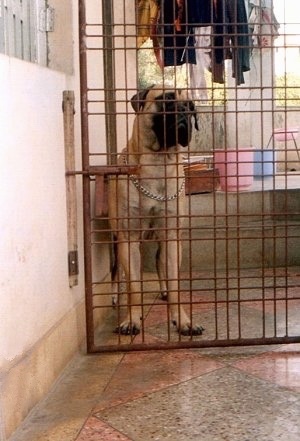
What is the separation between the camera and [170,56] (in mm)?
6262

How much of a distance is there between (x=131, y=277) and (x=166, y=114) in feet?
3.10

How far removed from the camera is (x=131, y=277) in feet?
13.1

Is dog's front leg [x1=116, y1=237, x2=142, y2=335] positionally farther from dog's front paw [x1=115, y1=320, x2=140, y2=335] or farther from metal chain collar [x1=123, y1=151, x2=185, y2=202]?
metal chain collar [x1=123, y1=151, x2=185, y2=202]

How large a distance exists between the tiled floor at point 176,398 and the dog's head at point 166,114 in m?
1.17

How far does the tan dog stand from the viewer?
3.84 meters

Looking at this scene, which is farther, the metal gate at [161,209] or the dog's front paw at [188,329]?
the dog's front paw at [188,329]

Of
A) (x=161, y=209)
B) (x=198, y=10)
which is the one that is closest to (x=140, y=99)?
(x=161, y=209)

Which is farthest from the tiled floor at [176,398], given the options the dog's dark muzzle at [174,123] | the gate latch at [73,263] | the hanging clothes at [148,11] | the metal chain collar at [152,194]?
the hanging clothes at [148,11]

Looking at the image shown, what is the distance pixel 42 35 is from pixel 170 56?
291 cm

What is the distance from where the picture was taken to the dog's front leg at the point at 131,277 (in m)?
3.89

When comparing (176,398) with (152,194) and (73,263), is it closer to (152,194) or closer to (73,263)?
(73,263)

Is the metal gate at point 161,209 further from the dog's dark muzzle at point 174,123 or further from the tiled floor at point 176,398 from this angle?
the tiled floor at point 176,398

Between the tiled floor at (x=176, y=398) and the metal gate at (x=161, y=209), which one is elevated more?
the metal gate at (x=161, y=209)

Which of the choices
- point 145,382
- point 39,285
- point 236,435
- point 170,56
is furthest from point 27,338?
point 170,56
